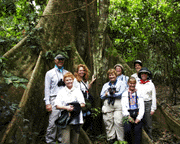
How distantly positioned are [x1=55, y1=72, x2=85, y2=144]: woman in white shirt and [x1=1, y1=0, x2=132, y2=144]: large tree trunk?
0.92 m

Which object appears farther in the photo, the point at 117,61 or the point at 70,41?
the point at 117,61

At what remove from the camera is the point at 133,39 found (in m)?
8.88

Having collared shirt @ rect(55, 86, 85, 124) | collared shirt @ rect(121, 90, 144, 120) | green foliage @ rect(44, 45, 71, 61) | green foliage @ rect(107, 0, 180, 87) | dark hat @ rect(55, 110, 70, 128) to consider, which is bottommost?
dark hat @ rect(55, 110, 70, 128)

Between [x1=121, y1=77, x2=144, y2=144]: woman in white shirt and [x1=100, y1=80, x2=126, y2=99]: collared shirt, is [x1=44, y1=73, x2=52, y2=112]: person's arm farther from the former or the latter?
[x1=121, y1=77, x2=144, y2=144]: woman in white shirt

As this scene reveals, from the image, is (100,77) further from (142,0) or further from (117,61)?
(142,0)

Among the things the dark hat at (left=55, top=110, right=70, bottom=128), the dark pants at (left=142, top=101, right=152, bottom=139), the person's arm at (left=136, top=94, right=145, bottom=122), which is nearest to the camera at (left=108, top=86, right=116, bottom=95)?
the person's arm at (left=136, top=94, right=145, bottom=122)

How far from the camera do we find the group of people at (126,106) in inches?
165

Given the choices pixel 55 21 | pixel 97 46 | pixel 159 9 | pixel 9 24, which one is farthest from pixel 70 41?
pixel 159 9

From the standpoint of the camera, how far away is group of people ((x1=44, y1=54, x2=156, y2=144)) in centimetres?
354

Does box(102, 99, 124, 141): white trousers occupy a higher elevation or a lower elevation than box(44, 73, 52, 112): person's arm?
lower

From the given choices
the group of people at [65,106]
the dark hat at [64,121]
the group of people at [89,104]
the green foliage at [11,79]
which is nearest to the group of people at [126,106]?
the group of people at [89,104]

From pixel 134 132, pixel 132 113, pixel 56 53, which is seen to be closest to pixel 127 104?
pixel 132 113

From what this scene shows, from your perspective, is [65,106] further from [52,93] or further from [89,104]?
[89,104]

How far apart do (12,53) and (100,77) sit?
256cm
